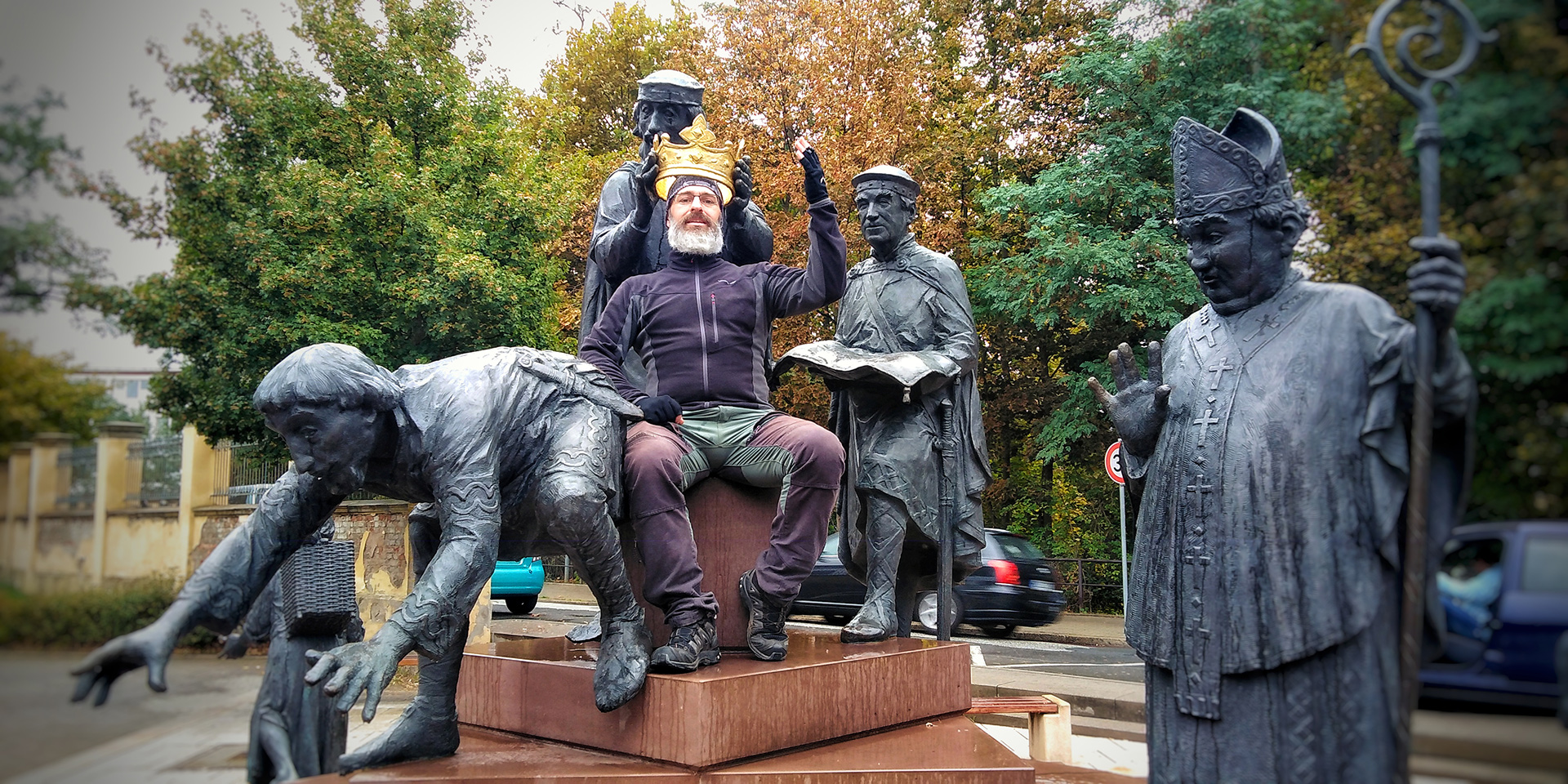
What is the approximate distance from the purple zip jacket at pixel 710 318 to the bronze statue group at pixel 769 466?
0.01 metres

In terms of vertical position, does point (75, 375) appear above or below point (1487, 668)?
above

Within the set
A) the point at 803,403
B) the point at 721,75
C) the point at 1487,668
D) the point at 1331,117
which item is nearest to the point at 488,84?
the point at 721,75

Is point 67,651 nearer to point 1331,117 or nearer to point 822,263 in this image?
point 822,263

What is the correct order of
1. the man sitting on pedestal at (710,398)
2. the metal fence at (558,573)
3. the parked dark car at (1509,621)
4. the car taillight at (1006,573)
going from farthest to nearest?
the metal fence at (558,573), the car taillight at (1006,573), the man sitting on pedestal at (710,398), the parked dark car at (1509,621)

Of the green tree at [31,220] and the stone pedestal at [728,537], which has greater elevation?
the green tree at [31,220]

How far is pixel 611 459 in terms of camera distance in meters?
3.48

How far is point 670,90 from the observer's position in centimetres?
460

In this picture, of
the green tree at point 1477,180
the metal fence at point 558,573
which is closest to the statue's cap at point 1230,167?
the green tree at point 1477,180

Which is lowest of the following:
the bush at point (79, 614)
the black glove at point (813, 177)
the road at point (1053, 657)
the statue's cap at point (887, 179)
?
the road at point (1053, 657)

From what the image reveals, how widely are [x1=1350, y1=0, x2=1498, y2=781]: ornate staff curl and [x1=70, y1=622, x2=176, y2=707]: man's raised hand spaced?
288cm

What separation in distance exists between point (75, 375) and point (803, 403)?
1162 centimetres

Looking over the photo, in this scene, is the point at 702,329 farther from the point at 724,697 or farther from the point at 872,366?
the point at 724,697

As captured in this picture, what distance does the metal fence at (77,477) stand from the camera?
10.2 ft

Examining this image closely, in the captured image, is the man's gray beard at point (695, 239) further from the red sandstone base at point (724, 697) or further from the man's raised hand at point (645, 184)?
the red sandstone base at point (724, 697)
